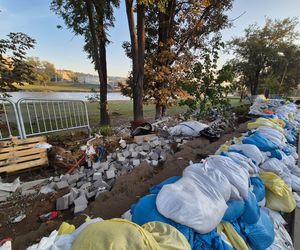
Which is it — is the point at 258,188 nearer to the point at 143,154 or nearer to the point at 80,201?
the point at 80,201

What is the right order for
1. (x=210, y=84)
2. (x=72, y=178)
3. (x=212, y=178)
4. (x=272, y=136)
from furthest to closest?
(x=210, y=84)
(x=272, y=136)
(x=72, y=178)
(x=212, y=178)

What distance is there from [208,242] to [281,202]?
4.50ft

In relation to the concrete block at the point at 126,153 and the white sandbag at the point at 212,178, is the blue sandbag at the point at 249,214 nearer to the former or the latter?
the white sandbag at the point at 212,178

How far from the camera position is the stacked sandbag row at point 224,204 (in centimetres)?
139

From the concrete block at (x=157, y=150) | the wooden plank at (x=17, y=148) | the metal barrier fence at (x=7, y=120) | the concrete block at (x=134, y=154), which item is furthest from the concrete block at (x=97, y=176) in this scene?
the metal barrier fence at (x=7, y=120)

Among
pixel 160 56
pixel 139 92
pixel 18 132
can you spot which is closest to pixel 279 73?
pixel 160 56

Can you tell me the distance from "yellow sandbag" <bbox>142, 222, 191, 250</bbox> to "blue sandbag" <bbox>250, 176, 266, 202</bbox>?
1244 mm

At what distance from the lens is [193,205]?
1384mm

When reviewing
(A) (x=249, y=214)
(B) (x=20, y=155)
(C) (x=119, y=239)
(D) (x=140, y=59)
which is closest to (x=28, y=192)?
(B) (x=20, y=155)

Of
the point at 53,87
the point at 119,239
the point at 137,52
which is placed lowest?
the point at 53,87

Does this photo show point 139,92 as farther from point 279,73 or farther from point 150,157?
point 279,73

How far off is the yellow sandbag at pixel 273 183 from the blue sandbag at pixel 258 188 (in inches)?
5.0

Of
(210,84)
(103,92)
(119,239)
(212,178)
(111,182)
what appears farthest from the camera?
(103,92)

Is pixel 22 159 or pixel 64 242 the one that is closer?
pixel 64 242
